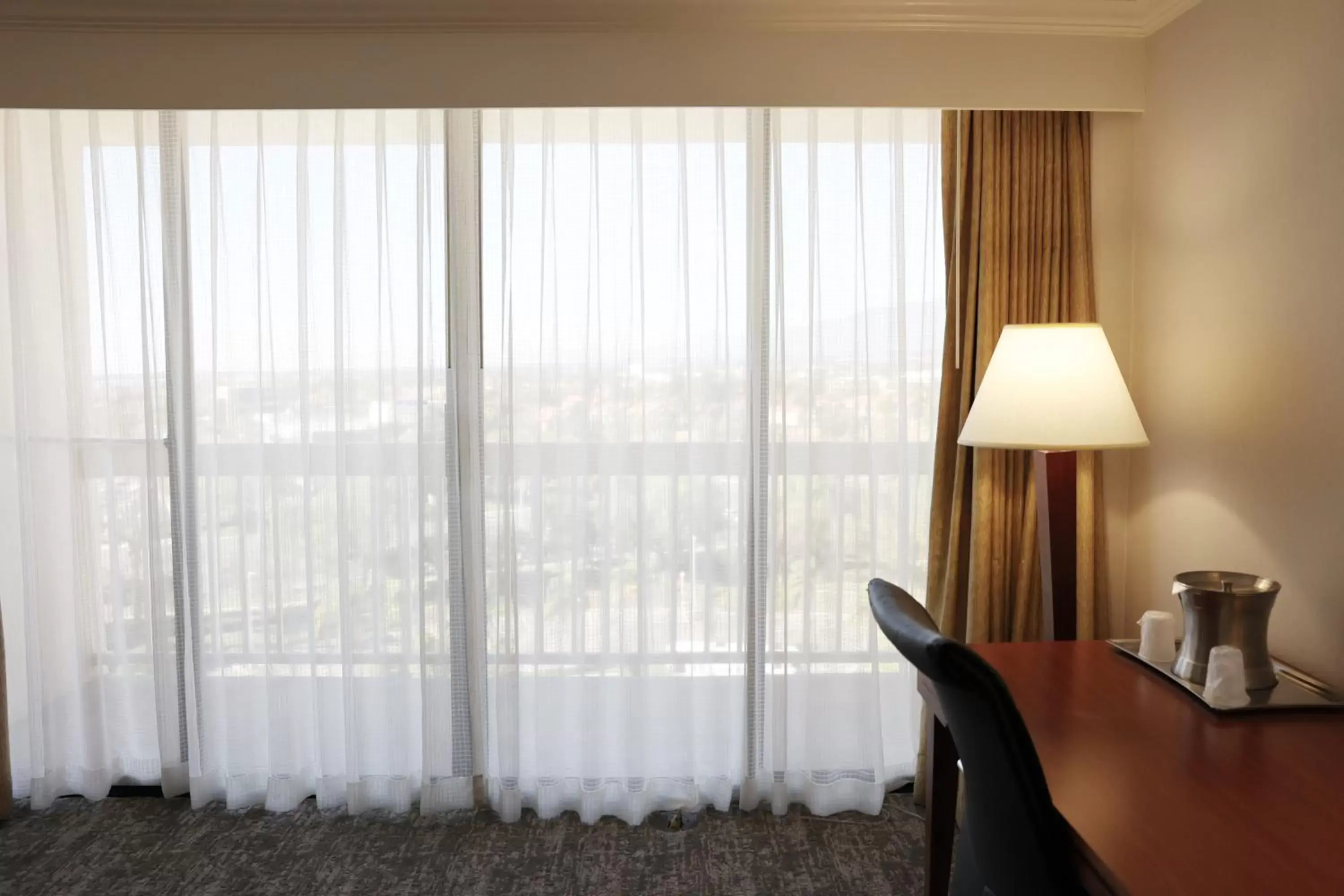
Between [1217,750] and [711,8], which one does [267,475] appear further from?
[1217,750]

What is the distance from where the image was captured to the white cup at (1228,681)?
1620mm

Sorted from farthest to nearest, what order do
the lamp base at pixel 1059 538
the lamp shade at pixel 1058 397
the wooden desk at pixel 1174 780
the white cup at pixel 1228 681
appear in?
1. the lamp base at pixel 1059 538
2. the lamp shade at pixel 1058 397
3. the white cup at pixel 1228 681
4. the wooden desk at pixel 1174 780

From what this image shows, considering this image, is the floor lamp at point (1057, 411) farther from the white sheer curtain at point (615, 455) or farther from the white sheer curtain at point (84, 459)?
the white sheer curtain at point (84, 459)

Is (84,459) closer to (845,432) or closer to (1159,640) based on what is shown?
(845,432)

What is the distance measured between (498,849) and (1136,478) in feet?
7.11

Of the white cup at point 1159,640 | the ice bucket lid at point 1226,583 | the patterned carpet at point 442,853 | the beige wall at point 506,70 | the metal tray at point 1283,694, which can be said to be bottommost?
the patterned carpet at point 442,853

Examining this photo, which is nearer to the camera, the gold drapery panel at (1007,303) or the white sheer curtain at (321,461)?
the gold drapery panel at (1007,303)

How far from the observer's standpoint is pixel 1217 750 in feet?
4.86

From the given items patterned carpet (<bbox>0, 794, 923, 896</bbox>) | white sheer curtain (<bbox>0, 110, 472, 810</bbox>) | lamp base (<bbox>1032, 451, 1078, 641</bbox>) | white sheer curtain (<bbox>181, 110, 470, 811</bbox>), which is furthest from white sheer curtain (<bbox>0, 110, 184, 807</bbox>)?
lamp base (<bbox>1032, 451, 1078, 641</bbox>)

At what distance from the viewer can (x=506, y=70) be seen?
98.5 inches

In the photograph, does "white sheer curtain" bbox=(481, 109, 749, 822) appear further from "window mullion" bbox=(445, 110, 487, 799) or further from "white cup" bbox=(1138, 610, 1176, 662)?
"white cup" bbox=(1138, 610, 1176, 662)

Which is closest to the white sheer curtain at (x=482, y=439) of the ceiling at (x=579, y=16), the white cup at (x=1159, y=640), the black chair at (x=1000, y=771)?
the ceiling at (x=579, y=16)

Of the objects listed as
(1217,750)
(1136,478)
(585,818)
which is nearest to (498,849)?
(585,818)

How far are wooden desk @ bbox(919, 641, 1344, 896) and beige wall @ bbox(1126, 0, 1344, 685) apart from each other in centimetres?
43
